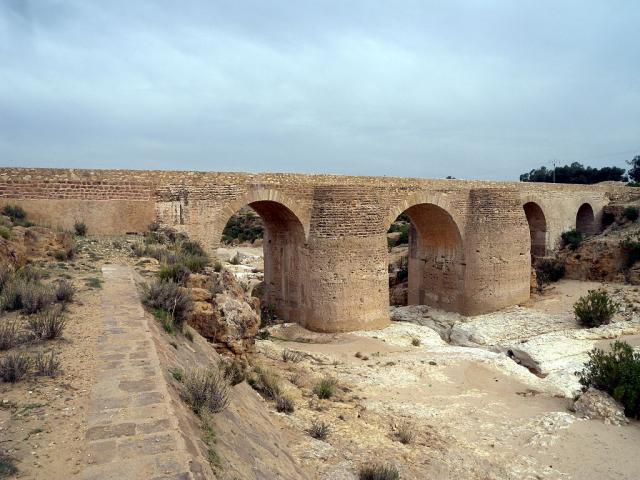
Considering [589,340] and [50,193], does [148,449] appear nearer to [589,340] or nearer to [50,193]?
[50,193]

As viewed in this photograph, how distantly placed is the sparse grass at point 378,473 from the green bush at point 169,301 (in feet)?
8.50

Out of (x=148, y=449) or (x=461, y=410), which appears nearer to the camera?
(x=148, y=449)

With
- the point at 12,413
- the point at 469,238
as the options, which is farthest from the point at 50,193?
the point at 469,238

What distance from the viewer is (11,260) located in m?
6.39

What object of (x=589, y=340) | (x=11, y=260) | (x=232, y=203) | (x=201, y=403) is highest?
(x=232, y=203)

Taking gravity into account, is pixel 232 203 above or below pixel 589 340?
above

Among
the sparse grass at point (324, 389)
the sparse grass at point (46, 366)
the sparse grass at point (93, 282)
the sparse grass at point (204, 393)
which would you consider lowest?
the sparse grass at point (324, 389)

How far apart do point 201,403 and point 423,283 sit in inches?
558

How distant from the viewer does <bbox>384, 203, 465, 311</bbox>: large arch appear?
15336 millimetres

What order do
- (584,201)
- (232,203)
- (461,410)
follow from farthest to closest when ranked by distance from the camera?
(584,201)
(232,203)
(461,410)

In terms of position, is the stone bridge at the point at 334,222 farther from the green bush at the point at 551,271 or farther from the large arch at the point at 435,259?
the green bush at the point at 551,271

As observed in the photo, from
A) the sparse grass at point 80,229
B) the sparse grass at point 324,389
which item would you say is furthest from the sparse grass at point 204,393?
the sparse grass at point 80,229

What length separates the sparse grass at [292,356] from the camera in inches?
367

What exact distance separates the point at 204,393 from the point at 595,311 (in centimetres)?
1293
